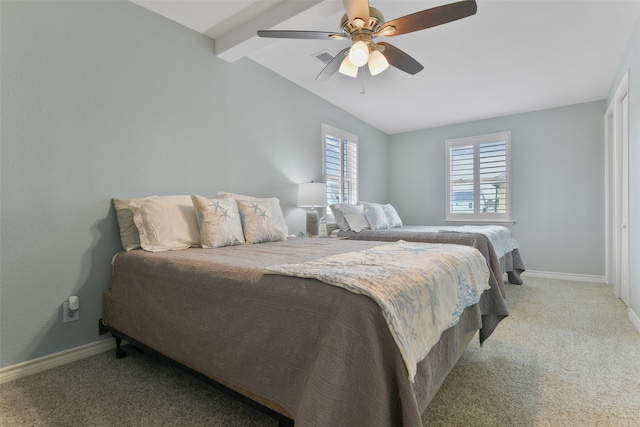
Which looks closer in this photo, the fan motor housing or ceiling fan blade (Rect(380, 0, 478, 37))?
ceiling fan blade (Rect(380, 0, 478, 37))

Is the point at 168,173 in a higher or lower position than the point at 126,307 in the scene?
higher

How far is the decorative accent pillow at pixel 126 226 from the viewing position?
2.24 metres

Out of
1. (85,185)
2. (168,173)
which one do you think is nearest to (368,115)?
(168,173)

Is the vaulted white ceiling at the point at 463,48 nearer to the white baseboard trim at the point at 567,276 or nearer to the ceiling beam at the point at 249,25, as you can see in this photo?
the ceiling beam at the point at 249,25

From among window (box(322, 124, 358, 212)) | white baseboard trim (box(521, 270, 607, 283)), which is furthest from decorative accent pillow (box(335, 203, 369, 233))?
white baseboard trim (box(521, 270, 607, 283))

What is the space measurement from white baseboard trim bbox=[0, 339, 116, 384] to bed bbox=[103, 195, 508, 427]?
41cm

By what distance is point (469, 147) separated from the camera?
213 inches

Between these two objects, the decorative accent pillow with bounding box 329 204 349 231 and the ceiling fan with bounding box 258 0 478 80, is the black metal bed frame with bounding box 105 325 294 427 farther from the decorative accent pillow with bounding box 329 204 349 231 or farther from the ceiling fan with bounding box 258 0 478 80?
the decorative accent pillow with bounding box 329 204 349 231

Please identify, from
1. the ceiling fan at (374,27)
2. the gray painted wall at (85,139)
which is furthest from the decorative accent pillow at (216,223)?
the ceiling fan at (374,27)

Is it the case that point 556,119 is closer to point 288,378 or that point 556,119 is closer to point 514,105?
point 514,105

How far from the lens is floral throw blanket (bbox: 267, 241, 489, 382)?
1.04 metres

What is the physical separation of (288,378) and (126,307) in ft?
4.58

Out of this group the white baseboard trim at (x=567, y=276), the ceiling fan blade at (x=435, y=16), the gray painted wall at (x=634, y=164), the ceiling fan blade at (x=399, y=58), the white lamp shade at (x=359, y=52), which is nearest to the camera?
the ceiling fan blade at (x=435, y=16)

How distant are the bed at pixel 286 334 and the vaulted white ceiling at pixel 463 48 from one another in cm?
196
